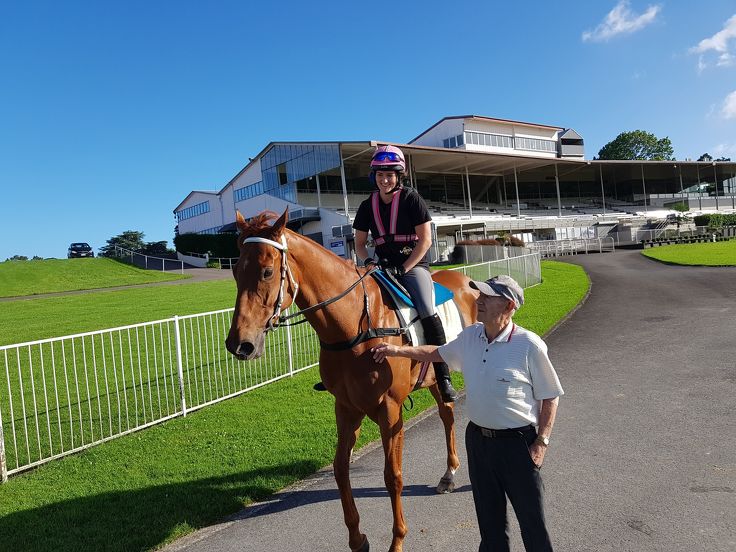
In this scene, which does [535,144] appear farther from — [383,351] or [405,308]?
[383,351]

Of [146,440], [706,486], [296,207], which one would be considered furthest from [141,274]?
[706,486]

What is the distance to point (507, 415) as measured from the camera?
101 inches

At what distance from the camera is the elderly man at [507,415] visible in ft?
8.29

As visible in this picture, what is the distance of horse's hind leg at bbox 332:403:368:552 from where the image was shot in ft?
11.0

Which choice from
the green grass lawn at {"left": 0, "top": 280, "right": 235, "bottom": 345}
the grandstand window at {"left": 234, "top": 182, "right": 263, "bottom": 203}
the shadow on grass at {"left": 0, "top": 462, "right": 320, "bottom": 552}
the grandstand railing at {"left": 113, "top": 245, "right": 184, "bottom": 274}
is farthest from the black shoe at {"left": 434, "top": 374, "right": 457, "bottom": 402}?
the grandstand window at {"left": 234, "top": 182, "right": 263, "bottom": 203}

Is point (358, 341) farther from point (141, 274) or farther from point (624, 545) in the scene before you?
point (141, 274)

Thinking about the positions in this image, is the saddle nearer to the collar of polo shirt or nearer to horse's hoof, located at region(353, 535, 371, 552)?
the collar of polo shirt

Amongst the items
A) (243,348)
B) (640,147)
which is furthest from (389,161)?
(640,147)

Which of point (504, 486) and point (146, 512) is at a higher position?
point (504, 486)

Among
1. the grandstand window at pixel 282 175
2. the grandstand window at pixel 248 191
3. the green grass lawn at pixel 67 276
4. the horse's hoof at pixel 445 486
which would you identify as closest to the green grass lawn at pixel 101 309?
the green grass lawn at pixel 67 276

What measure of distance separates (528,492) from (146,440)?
5.13m

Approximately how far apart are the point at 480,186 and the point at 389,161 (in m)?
57.4

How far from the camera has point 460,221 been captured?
142ft

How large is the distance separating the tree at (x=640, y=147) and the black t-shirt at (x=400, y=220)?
320ft
